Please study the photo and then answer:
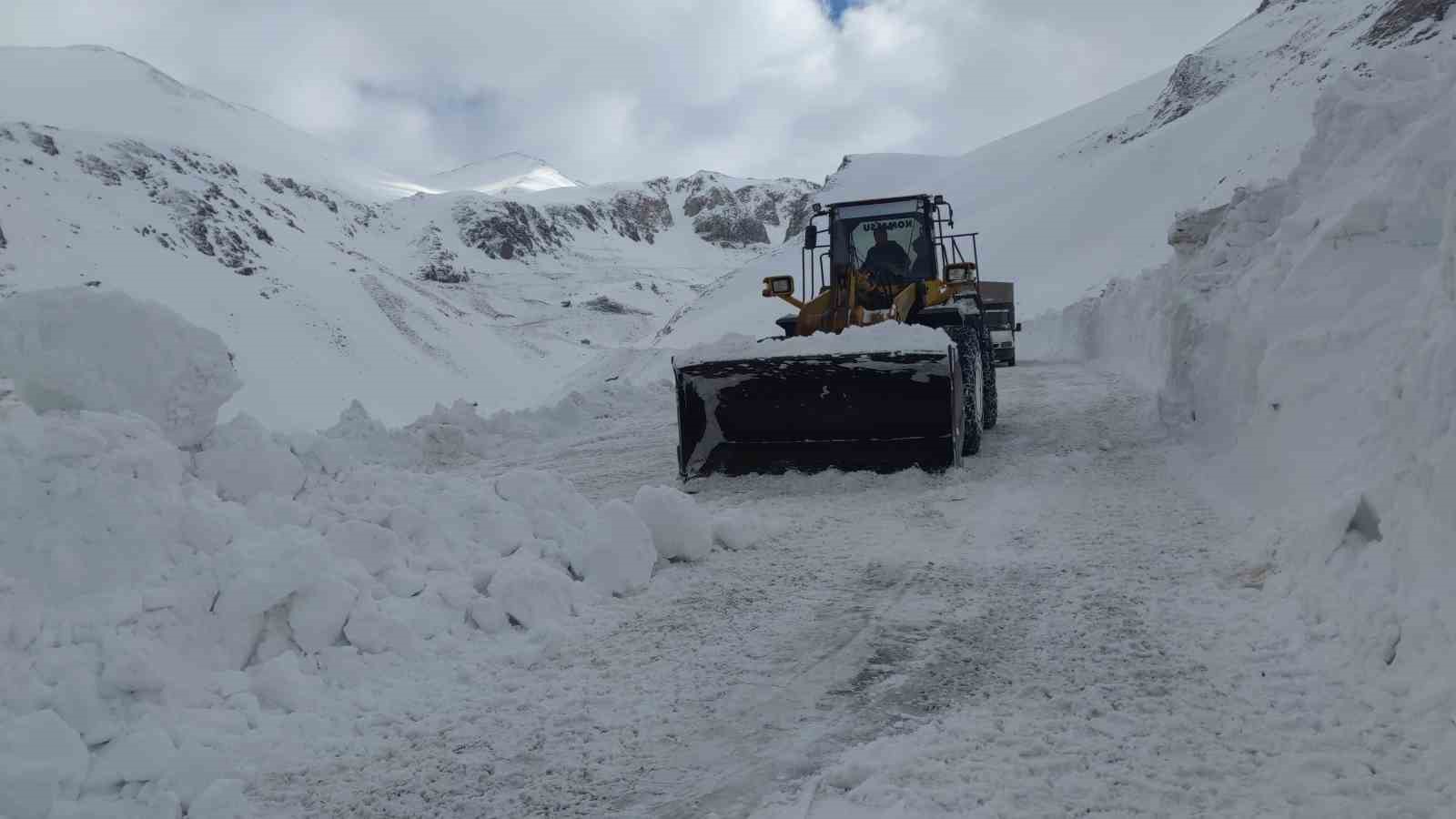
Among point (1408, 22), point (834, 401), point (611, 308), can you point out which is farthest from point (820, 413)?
point (611, 308)

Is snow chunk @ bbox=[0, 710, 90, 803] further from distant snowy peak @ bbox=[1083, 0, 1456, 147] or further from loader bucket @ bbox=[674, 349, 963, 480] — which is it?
distant snowy peak @ bbox=[1083, 0, 1456, 147]

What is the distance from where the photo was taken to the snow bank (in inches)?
257

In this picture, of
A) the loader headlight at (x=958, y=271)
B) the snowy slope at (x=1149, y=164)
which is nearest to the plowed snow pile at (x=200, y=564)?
the loader headlight at (x=958, y=271)

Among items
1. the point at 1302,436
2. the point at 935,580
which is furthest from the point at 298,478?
the point at 1302,436

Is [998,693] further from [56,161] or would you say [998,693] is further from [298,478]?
[56,161]

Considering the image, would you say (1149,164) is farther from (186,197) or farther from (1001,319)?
(186,197)

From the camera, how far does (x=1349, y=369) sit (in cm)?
473

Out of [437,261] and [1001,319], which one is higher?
[437,261]

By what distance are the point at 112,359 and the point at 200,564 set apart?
1.69 metres

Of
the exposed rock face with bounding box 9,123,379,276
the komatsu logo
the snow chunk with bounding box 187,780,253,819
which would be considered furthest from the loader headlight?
the exposed rock face with bounding box 9,123,379,276

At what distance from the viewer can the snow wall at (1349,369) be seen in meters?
2.98

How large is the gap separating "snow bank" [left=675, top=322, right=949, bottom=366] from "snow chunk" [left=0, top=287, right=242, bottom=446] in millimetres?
3261

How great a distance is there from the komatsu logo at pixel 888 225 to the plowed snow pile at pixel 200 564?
4942 millimetres

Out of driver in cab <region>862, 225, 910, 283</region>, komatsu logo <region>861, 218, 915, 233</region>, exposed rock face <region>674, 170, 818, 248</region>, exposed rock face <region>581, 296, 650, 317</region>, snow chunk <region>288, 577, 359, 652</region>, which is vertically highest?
exposed rock face <region>674, 170, 818, 248</region>
